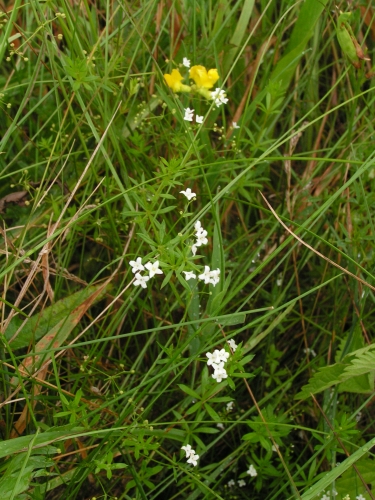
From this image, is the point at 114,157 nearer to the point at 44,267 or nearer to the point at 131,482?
the point at 44,267

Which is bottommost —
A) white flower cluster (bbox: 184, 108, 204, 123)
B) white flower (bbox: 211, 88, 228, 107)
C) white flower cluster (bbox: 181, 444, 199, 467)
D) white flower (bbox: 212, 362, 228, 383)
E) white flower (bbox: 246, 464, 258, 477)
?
white flower (bbox: 246, 464, 258, 477)

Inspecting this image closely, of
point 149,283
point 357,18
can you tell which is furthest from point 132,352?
point 357,18

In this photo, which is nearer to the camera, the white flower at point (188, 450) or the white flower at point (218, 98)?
the white flower at point (188, 450)

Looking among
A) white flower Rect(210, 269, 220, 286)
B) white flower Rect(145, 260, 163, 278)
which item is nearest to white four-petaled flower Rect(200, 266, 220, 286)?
white flower Rect(210, 269, 220, 286)

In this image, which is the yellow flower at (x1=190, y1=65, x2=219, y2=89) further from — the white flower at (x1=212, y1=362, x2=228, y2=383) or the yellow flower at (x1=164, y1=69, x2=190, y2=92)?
the white flower at (x1=212, y1=362, x2=228, y2=383)

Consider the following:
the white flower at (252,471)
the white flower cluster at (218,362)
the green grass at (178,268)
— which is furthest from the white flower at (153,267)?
the white flower at (252,471)

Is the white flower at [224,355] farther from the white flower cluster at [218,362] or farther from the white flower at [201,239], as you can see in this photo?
the white flower at [201,239]

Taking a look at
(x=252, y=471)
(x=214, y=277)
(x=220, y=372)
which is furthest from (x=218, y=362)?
(x=252, y=471)
